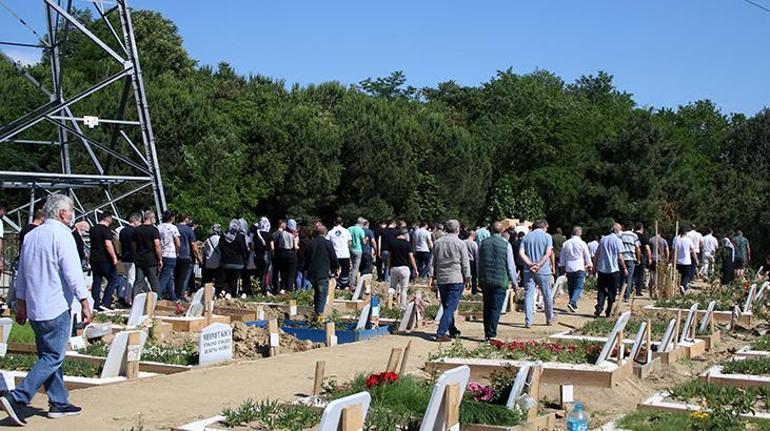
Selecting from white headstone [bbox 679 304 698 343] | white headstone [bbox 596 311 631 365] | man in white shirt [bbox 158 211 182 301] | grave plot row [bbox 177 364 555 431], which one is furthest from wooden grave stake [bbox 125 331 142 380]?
man in white shirt [bbox 158 211 182 301]

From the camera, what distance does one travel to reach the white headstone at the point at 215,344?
1270 centimetres

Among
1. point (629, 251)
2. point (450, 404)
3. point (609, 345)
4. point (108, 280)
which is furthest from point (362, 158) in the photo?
point (450, 404)

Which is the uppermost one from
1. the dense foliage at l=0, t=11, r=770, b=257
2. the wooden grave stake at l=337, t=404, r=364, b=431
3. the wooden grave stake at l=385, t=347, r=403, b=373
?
the dense foliage at l=0, t=11, r=770, b=257

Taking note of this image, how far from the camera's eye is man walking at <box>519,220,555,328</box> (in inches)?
718

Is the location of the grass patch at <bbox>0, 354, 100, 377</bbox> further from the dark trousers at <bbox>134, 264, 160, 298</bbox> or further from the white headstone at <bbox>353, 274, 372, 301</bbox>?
the white headstone at <bbox>353, 274, 372, 301</bbox>

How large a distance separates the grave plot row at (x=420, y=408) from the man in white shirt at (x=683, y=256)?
17.5m

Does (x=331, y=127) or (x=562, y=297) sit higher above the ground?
(x=331, y=127)

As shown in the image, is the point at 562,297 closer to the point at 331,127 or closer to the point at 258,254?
the point at 258,254

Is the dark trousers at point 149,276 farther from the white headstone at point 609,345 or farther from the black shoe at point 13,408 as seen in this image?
the black shoe at point 13,408

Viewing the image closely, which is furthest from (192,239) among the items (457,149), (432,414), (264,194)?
(457,149)

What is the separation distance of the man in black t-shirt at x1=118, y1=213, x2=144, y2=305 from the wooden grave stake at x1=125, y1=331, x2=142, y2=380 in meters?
8.24

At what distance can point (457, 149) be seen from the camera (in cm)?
5394

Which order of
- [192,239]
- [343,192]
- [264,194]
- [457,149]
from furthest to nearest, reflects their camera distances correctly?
[457,149] < [343,192] < [264,194] < [192,239]

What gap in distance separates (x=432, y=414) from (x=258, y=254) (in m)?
16.4
